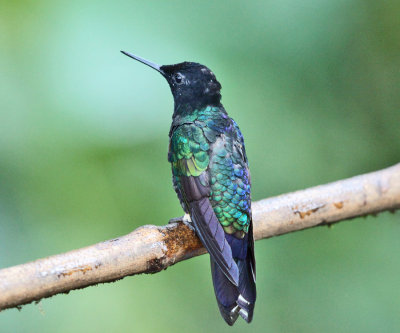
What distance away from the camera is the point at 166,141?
129 inches

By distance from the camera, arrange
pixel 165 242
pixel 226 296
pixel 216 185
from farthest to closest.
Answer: pixel 216 185, pixel 226 296, pixel 165 242

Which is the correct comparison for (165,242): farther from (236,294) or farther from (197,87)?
(197,87)

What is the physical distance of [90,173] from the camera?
10.3 feet

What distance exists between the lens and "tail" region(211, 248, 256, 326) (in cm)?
216

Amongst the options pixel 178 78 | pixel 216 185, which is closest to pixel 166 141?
pixel 178 78

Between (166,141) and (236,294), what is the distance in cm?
130

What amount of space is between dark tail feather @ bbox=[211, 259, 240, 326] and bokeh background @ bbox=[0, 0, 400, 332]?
943 millimetres

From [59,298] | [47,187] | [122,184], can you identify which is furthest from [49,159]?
[59,298]

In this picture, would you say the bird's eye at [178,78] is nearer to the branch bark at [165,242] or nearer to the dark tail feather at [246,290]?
the branch bark at [165,242]

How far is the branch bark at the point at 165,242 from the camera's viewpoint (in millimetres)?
1767

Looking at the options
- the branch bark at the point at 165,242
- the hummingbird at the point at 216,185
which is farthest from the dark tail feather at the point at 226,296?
the branch bark at the point at 165,242

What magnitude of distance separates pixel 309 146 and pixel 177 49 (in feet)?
3.27

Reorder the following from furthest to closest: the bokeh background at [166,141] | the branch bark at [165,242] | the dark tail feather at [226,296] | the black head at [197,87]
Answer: the bokeh background at [166,141] < the black head at [197,87] < the dark tail feather at [226,296] < the branch bark at [165,242]

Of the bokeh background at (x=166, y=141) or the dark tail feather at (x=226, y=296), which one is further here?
the bokeh background at (x=166, y=141)
